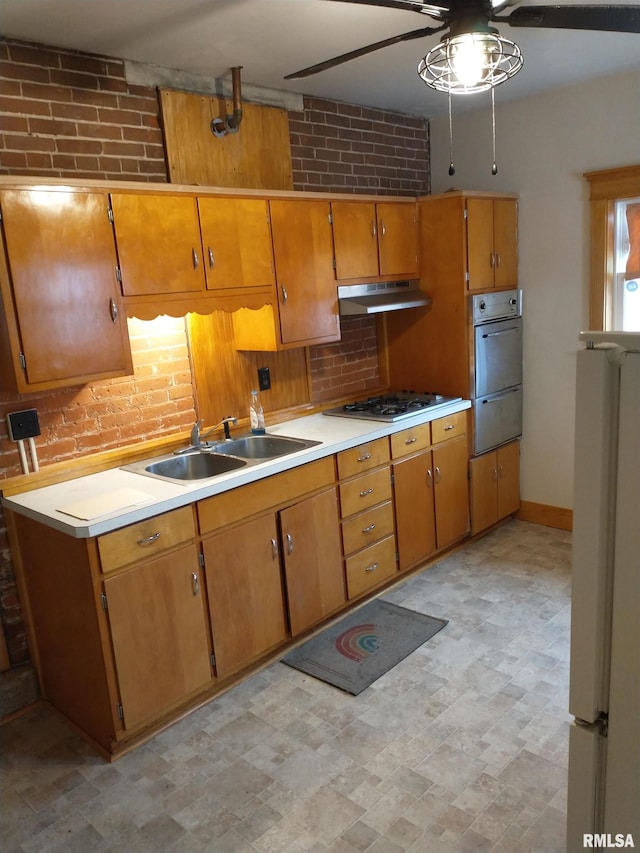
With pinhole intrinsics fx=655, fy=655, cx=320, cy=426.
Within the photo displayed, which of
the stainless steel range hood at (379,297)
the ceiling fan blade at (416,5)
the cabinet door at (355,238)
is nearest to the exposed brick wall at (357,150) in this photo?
the cabinet door at (355,238)

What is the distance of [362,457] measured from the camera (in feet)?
11.0

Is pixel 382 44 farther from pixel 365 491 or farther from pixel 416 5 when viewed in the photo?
pixel 365 491

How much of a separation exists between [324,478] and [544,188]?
94.8 inches

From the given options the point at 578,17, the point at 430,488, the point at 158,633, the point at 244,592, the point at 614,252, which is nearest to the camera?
the point at 578,17

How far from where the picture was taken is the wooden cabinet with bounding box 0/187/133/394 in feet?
7.70

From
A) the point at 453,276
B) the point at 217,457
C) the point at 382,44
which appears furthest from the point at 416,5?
the point at 453,276

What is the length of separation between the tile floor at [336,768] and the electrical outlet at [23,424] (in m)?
1.20

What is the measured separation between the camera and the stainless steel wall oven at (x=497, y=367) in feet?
13.1

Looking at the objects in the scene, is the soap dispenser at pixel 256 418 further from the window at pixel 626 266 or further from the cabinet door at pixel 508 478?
the window at pixel 626 266

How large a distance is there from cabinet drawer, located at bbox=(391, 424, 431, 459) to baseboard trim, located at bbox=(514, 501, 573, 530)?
1.21 meters

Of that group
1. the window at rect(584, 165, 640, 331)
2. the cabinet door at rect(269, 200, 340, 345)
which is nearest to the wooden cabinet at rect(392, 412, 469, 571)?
the cabinet door at rect(269, 200, 340, 345)

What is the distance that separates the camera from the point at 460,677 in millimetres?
2852

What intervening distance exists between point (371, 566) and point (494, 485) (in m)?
1.23

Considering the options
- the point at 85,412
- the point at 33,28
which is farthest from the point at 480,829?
the point at 33,28
